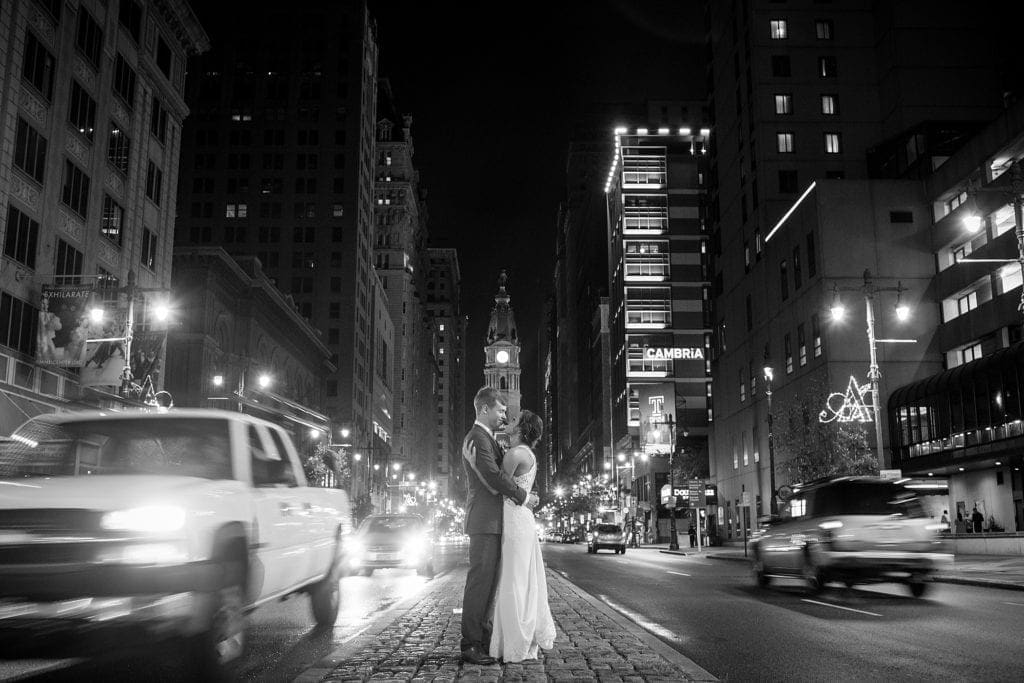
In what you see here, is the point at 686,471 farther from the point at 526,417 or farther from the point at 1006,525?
the point at 526,417

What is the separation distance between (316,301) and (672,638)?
98.3 metres

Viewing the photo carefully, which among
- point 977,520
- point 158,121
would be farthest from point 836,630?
point 158,121

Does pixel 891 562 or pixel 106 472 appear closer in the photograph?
pixel 106 472

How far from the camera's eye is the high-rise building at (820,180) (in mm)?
52875

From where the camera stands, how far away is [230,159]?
353 feet

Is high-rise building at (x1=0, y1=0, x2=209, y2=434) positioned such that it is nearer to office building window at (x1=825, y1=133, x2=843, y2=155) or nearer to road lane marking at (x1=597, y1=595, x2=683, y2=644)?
road lane marking at (x1=597, y1=595, x2=683, y2=644)

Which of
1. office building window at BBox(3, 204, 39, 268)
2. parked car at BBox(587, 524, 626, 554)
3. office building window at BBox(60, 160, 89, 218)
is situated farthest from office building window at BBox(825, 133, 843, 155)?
office building window at BBox(3, 204, 39, 268)

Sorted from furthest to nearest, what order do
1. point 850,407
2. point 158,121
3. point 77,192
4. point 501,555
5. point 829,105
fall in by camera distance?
1. point 829,105
2. point 158,121
3. point 850,407
4. point 77,192
5. point 501,555

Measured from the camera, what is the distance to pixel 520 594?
7.27 meters

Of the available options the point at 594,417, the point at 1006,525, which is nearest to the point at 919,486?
the point at 1006,525

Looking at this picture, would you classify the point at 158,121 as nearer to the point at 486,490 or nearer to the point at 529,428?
the point at 529,428

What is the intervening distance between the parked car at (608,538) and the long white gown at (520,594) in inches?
1692

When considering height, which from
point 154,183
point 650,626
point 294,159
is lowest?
point 650,626

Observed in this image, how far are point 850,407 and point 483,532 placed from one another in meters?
42.1
